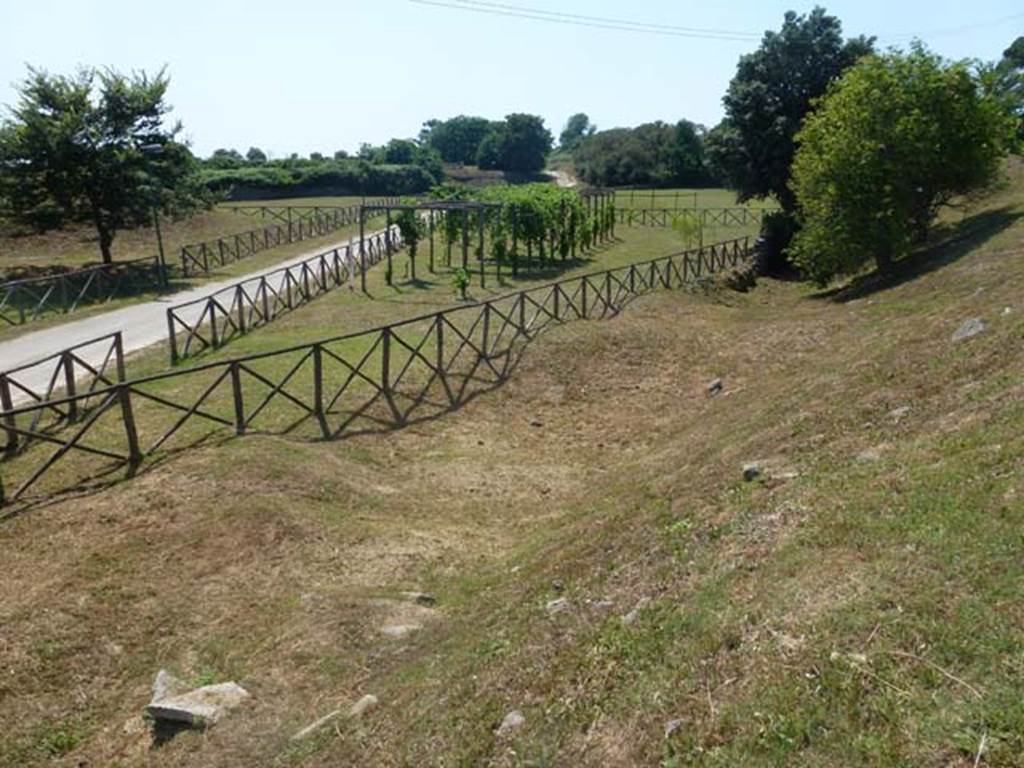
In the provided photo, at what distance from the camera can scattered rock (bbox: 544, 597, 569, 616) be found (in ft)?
20.9

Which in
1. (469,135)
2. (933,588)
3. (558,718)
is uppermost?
(469,135)

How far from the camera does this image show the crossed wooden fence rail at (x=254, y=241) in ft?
109

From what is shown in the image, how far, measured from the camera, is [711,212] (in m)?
57.1

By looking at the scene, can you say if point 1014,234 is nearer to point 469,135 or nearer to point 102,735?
point 102,735

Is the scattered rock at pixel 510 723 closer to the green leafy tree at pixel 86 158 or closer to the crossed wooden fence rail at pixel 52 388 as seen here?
the crossed wooden fence rail at pixel 52 388

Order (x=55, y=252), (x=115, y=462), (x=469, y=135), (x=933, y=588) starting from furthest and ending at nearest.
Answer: (x=469, y=135)
(x=55, y=252)
(x=115, y=462)
(x=933, y=588)

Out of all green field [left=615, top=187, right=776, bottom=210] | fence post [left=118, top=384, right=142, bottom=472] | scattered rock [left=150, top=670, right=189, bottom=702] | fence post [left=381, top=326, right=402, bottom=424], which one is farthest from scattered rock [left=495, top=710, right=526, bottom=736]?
green field [left=615, top=187, right=776, bottom=210]

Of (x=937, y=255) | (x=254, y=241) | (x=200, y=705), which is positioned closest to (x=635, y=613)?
(x=200, y=705)

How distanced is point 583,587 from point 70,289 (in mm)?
24732

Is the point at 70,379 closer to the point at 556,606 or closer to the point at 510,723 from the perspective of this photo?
the point at 556,606

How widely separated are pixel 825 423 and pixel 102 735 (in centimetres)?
799

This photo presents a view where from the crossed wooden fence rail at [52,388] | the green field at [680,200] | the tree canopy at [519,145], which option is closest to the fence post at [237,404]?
the crossed wooden fence rail at [52,388]

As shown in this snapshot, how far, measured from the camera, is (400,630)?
721 cm

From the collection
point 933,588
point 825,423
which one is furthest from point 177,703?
point 825,423
